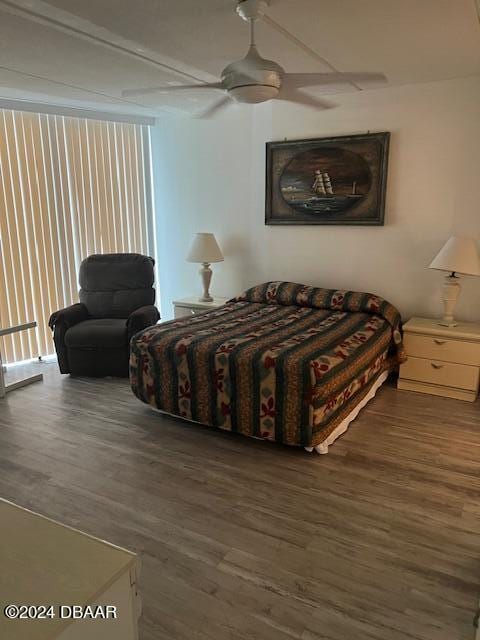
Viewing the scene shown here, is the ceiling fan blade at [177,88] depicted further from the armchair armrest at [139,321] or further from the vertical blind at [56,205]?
Result: the vertical blind at [56,205]

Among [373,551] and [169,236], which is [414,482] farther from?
[169,236]

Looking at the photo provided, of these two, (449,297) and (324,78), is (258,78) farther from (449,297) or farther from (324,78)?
(449,297)

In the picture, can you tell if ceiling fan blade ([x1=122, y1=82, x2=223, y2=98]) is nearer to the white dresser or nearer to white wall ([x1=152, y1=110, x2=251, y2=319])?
the white dresser

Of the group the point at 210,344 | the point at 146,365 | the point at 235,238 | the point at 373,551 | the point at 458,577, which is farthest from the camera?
the point at 235,238

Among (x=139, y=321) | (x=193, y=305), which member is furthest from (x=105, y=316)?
(x=193, y=305)

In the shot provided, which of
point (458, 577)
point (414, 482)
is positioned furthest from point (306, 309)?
point (458, 577)

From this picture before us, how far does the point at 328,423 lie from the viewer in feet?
9.33

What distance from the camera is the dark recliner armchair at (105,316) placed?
13.2 ft

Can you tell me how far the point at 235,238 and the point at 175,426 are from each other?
233cm

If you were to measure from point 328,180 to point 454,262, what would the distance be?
1.34 meters

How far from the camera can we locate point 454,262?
11.5 ft

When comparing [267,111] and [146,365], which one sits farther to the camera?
[267,111]

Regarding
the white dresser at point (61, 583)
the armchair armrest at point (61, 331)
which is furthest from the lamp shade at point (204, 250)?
the white dresser at point (61, 583)

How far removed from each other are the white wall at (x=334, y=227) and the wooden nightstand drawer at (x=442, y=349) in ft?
1.55
